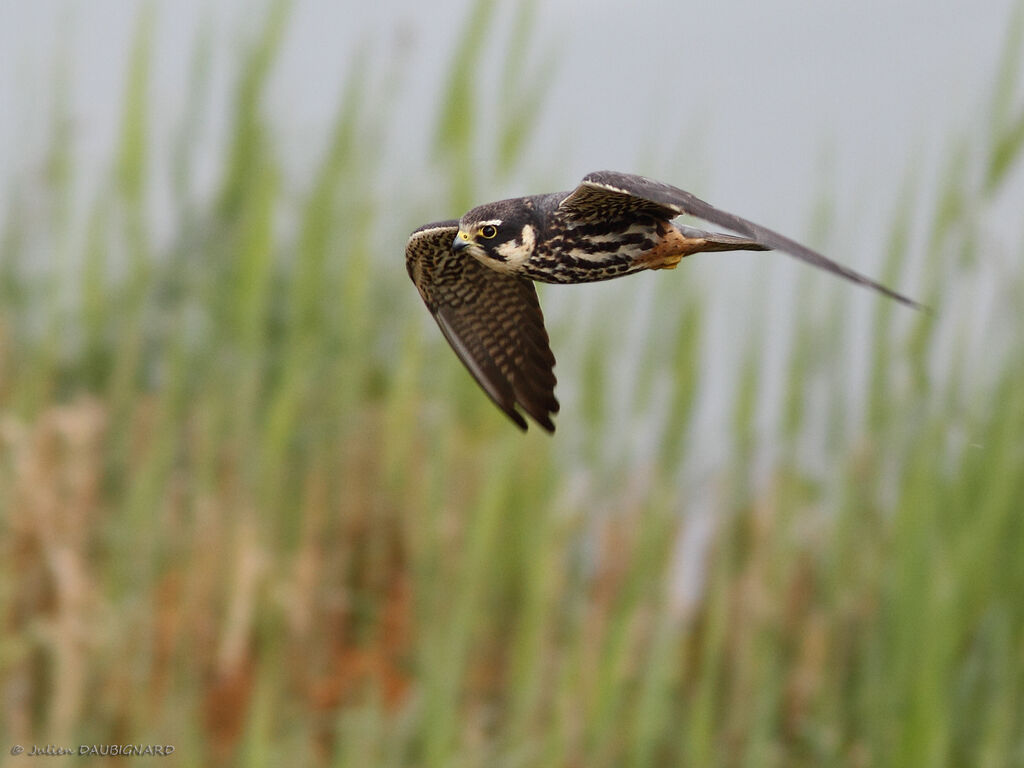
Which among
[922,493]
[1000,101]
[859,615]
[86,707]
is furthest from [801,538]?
[86,707]

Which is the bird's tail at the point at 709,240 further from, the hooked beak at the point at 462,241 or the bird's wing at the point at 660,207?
the hooked beak at the point at 462,241

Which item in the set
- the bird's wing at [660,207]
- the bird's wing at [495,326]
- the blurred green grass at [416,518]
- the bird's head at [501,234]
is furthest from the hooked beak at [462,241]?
the blurred green grass at [416,518]

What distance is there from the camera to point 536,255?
8.32 ft

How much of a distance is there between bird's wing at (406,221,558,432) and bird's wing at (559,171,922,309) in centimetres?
73

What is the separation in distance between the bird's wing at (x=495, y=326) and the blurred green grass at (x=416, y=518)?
63 centimetres

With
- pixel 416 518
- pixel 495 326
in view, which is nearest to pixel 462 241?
pixel 495 326

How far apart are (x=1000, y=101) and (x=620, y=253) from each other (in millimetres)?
1948

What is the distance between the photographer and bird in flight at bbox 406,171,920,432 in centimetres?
217

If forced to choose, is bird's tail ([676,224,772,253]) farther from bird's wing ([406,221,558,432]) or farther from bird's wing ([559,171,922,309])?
bird's wing ([406,221,558,432])

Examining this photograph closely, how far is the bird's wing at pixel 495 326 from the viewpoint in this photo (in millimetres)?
3197

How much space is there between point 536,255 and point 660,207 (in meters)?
0.25

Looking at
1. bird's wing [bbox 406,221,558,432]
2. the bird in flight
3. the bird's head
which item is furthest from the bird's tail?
bird's wing [bbox 406,221,558,432]

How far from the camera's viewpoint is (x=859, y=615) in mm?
4094

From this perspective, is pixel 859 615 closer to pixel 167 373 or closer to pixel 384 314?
pixel 384 314
